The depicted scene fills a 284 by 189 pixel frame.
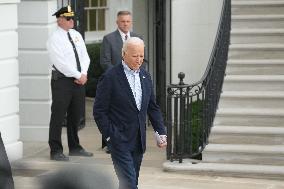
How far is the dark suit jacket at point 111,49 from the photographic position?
10.2 m

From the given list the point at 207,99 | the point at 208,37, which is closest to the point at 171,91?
the point at 207,99

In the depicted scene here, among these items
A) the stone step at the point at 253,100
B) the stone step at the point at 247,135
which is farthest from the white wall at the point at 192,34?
the stone step at the point at 247,135

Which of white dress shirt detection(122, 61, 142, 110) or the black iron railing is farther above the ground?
white dress shirt detection(122, 61, 142, 110)

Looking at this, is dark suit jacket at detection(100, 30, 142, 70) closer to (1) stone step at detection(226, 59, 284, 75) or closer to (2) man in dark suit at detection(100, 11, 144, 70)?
(2) man in dark suit at detection(100, 11, 144, 70)

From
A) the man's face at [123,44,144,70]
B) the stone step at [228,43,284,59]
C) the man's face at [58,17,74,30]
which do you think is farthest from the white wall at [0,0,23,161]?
the man's face at [123,44,144,70]

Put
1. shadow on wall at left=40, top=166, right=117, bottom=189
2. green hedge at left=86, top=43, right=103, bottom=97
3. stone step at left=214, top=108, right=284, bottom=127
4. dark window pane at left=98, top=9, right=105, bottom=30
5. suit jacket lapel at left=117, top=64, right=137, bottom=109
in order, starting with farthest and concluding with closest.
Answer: dark window pane at left=98, top=9, right=105, bottom=30 < green hedge at left=86, top=43, right=103, bottom=97 < stone step at left=214, top=108, right=284, bottom=127 < suit jacket lapel at left=117, top=64, right=137, bottom=109 < shadow on wall at left=40, top=166, right=117, bottom=189

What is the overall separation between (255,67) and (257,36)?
A: 2.83 feet

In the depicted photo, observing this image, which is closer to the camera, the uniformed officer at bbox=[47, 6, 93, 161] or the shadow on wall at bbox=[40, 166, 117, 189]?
the shadow on wall at bbox=[40, 166, 117, 189]

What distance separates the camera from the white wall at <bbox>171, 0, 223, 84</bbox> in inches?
489

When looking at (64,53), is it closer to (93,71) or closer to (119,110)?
(119,110)

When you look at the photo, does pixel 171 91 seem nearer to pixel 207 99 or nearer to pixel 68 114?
pixel 207 99

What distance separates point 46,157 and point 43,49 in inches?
66.5

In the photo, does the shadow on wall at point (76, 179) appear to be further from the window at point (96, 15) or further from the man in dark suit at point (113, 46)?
the window at point (96, 15)

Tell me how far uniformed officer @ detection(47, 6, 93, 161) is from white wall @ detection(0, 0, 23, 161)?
45cm
